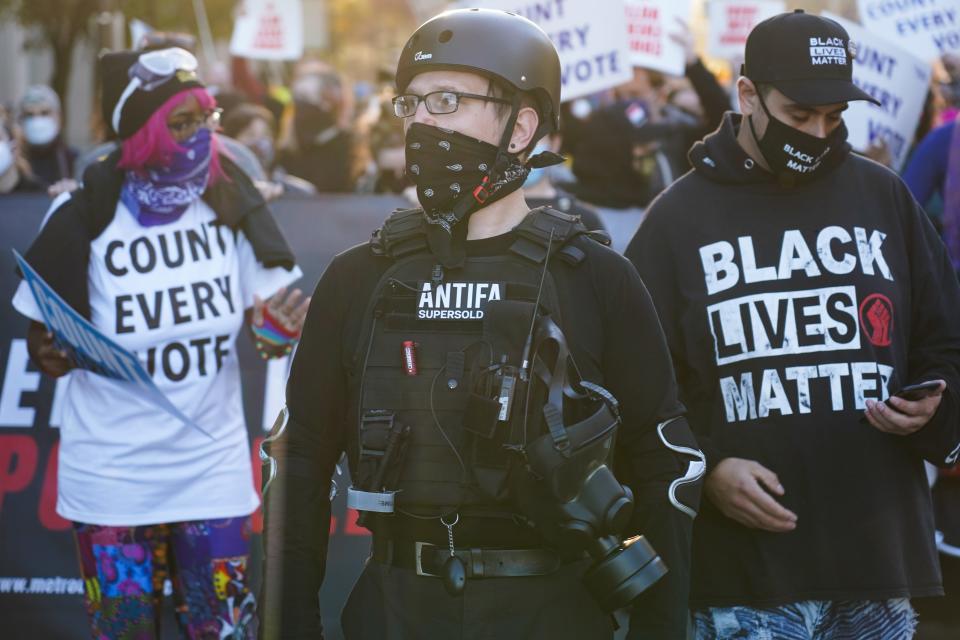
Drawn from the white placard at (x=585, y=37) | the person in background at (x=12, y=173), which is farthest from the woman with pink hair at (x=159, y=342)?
the white placard at (x=585, y=37)

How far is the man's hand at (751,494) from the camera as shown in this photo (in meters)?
3.40

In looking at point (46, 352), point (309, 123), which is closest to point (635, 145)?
point (309, 123)

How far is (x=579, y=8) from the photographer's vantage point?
7539 millimetres

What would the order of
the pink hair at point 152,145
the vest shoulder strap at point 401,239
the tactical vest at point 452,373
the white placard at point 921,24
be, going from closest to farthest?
the tactical vest at point 452,373
the vest shoulder strap at point 401,239
the pink hair at point 152,145
the white placard at point 921,24

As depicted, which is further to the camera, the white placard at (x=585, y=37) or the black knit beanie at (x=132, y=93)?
the white placard at (x=585, y=37)

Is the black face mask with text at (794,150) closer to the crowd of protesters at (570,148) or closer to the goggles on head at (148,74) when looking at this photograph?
the crowd of protesters at (570,148)

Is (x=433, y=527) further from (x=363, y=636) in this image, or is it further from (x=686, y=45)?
(x=686, y=45)

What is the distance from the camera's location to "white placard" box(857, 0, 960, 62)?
825 cm

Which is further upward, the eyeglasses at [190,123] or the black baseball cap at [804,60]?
the black baseball cap at [804,60]

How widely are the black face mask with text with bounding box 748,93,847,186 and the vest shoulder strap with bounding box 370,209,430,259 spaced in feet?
3.74

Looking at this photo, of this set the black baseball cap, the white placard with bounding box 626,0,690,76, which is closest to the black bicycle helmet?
the black baseball cap

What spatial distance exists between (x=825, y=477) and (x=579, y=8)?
468 centimetres

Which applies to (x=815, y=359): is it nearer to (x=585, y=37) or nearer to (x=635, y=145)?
(x=585, y=37)

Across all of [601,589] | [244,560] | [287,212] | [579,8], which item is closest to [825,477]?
[601,589]
